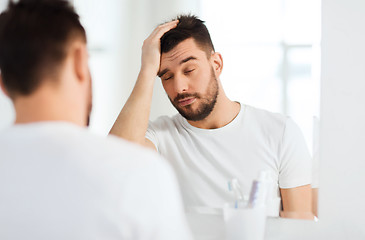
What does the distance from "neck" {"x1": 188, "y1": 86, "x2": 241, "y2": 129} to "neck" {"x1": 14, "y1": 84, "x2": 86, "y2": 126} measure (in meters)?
0.54

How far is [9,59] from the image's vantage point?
0.62 m

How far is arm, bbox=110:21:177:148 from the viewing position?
41.4 inches

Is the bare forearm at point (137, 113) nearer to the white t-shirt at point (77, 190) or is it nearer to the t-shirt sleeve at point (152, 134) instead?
the t-shirt sleeve at point (152, 134)

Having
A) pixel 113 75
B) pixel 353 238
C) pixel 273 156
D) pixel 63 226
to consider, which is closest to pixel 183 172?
pixel 273 156

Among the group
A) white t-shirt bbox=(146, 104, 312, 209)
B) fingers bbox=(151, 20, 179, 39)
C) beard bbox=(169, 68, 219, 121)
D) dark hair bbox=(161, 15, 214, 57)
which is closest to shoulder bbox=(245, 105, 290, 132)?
white t-shirt bbox=(146, 104, 312, 209)

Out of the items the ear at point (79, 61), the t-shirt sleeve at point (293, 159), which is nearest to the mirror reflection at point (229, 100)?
the t-shirt sleeve at point (293, 159)

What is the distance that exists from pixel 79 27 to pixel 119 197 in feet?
1.06

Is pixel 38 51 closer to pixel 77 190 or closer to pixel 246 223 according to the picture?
pixel 77 190

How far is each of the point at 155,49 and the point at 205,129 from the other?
0.91ft

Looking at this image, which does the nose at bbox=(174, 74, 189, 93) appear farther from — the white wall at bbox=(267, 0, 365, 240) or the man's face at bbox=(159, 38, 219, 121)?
the white wall at bbox=(267, 0, 365, 240)

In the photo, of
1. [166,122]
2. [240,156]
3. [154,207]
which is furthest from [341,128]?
[154,207]

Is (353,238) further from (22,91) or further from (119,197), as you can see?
(22,91)

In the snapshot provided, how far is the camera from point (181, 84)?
1.09 m

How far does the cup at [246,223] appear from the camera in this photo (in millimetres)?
935
